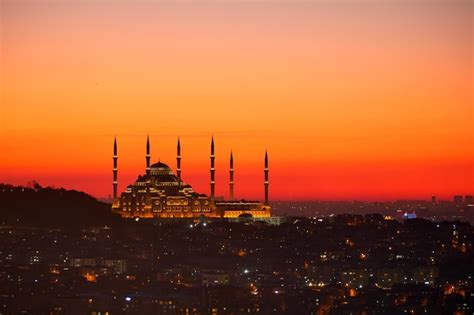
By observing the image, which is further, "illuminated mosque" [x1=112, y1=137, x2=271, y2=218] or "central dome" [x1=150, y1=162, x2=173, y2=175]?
"central dome" [x1=150, y1=162, x2=173, y2=175]

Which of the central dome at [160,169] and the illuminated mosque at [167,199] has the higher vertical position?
the central dome at [160,169]

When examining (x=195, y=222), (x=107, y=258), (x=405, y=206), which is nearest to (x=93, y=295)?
(x=107, y=258)

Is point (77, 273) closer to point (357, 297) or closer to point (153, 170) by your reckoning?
point (357, 297)

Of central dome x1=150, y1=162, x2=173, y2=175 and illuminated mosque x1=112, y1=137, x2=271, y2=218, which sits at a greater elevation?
central dome x1=150, y1=162, x2=173, y2=175

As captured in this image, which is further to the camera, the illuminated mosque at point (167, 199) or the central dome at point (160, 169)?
the central dome at point (160, 169)

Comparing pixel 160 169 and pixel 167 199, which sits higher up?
pixel 160 169
